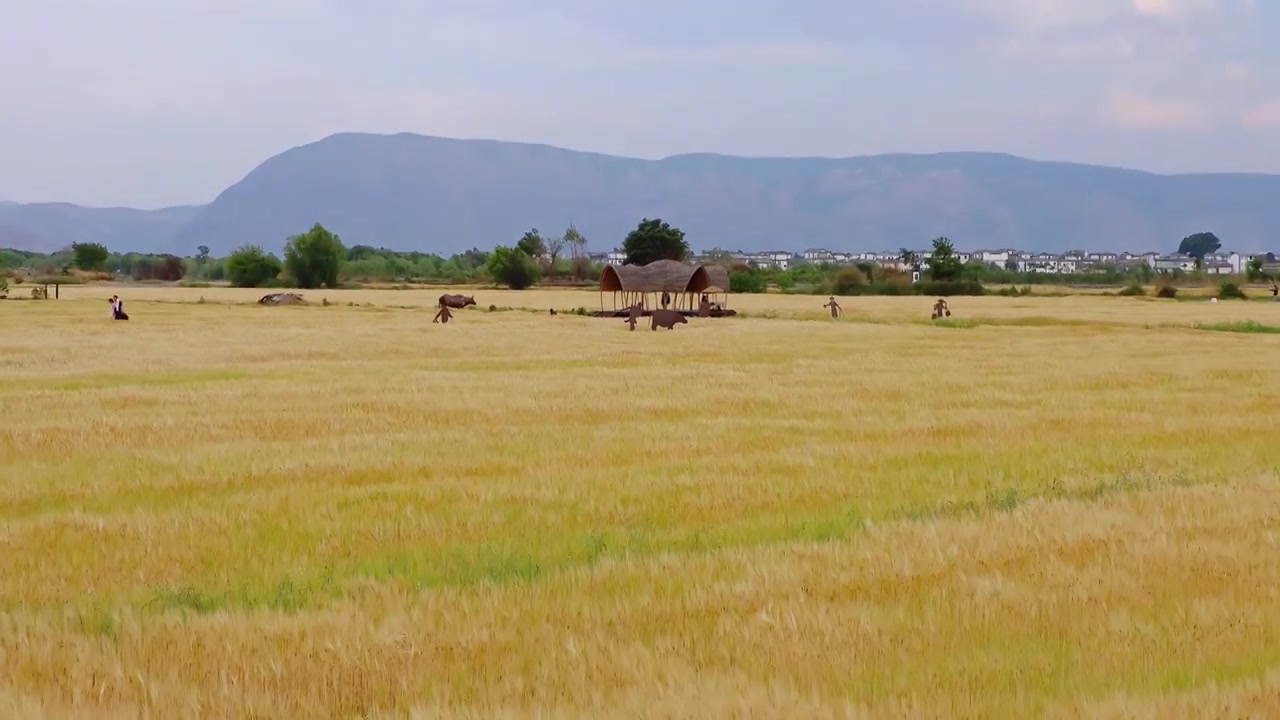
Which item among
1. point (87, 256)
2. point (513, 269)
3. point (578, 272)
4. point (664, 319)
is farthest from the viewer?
point (87, 256)

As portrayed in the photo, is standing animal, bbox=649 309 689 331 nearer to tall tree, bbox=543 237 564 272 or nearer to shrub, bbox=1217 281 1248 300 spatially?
shrub, bbox=1217 281 1248 300

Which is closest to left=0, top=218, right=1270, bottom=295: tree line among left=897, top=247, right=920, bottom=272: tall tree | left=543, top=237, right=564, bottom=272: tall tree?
left=897, top=247, right=920, bottom=272: tall tree

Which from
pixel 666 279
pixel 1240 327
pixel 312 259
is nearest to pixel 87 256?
pixel 312 259

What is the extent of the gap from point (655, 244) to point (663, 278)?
59.3m

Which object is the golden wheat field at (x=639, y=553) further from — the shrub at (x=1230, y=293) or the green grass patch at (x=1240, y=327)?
the shrub at (x=1230, y=293)

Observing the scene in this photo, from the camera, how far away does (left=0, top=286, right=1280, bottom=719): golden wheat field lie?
5.56 meters

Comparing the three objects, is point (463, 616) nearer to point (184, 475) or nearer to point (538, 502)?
point (538, 502)

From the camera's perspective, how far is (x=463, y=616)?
6742 millimetres

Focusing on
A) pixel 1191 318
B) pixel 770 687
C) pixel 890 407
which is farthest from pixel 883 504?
pixel 1191 318

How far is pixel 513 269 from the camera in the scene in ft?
425

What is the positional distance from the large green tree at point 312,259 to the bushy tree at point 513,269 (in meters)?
15.8

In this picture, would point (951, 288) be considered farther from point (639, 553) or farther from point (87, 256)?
point (87, 256)

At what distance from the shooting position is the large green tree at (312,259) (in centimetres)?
12875

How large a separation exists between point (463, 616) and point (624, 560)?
1.66 m
